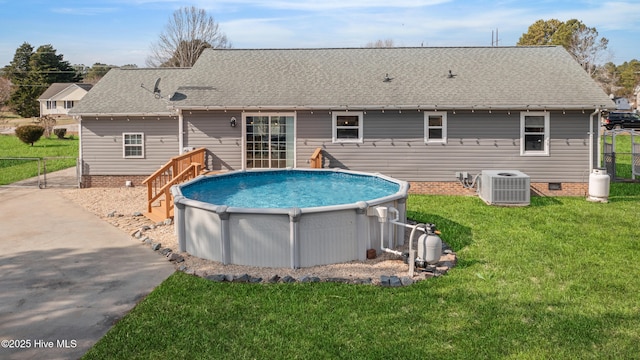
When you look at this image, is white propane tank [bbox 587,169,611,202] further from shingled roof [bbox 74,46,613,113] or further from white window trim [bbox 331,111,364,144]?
white window trim [bbox 331,111,364,144]

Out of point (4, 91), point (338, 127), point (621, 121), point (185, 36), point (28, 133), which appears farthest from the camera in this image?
point (4, 91)

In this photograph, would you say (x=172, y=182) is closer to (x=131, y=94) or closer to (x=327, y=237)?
(x=327, y=237)

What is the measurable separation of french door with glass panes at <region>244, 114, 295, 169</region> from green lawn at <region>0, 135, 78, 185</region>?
268 inches

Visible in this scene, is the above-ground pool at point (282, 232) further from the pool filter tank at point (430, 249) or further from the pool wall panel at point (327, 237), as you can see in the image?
the pool filter tank at point (430, 249)

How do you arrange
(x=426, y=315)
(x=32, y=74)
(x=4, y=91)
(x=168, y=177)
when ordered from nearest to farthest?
(x=426, y=315) < (x=168, y=177) < (x=4, y=91) < (x=32, y=74)

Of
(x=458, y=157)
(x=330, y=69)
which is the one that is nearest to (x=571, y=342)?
(x=458, y=157)

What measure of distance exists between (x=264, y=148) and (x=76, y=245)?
26.2ft

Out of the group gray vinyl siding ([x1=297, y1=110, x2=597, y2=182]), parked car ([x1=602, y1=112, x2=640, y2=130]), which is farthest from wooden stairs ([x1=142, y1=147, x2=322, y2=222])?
parked car ([x1=602, y1=112, x2=640, y2=130])

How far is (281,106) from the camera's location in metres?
15.5

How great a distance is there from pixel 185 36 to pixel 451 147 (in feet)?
125

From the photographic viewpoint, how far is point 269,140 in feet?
53.6

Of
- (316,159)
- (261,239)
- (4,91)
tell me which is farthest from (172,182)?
(4,91)

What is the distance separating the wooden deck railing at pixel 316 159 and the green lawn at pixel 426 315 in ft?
23.9

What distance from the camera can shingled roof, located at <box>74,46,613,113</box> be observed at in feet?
50.9
